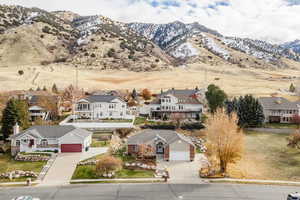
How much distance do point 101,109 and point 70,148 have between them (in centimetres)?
2140

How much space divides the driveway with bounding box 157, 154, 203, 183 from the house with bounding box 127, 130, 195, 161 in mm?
1173

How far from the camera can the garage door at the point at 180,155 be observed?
151ft

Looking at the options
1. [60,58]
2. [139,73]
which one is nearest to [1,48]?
[60,58]

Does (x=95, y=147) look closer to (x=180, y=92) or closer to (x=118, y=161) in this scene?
(x=118, y=161)

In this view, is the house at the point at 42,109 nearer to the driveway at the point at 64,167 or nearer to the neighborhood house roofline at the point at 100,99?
the neighborhood house roofline at the point at 100,99

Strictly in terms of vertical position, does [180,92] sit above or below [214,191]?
above

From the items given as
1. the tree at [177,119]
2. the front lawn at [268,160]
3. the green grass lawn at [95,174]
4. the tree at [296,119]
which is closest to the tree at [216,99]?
the tree at [177,119]

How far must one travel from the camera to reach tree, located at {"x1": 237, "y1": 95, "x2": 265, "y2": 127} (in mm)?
67375

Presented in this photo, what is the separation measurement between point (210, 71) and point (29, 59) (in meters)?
99.4

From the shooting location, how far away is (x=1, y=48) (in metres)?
162

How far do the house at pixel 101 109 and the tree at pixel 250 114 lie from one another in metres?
27.6

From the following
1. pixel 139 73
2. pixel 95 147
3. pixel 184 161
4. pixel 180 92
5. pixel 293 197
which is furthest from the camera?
pixel 139 73

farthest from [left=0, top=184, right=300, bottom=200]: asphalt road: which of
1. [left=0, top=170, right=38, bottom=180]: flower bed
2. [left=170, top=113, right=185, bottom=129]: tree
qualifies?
[left=170, top=113, right=185, bottom=129]: tree

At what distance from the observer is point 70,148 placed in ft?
164
